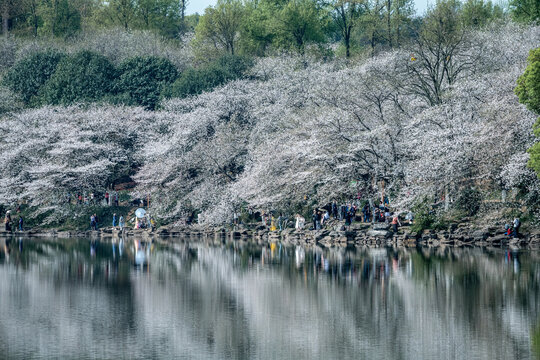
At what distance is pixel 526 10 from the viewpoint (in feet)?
198

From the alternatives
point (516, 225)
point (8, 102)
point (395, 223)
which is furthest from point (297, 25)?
point (516, 225)

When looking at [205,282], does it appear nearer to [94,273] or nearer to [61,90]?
[94,273]

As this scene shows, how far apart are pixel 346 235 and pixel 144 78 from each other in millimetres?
31065

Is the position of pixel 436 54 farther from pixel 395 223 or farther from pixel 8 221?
pixel 8 221

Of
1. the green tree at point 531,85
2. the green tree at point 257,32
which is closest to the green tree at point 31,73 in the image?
the green tree at point 257,32

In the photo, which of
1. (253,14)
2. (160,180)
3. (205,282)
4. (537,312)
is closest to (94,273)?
(205,282)

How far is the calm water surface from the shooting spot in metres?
16.8

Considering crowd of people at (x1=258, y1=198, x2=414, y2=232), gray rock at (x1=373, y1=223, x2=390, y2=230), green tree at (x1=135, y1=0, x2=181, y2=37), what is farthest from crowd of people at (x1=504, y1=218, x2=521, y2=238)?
green tree at (x1=135, y1=0, x2=181, y2=37)

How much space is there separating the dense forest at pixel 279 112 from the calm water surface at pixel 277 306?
5.65 meters

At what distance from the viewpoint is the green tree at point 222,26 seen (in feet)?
252

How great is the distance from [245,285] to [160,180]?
2607cm

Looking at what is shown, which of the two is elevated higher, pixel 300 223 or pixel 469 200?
pixel 469 200

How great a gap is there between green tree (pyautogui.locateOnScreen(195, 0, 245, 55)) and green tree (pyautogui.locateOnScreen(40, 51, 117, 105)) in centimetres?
1289

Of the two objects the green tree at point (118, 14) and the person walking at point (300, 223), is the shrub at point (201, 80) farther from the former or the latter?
the green tree at point (118, 14)
